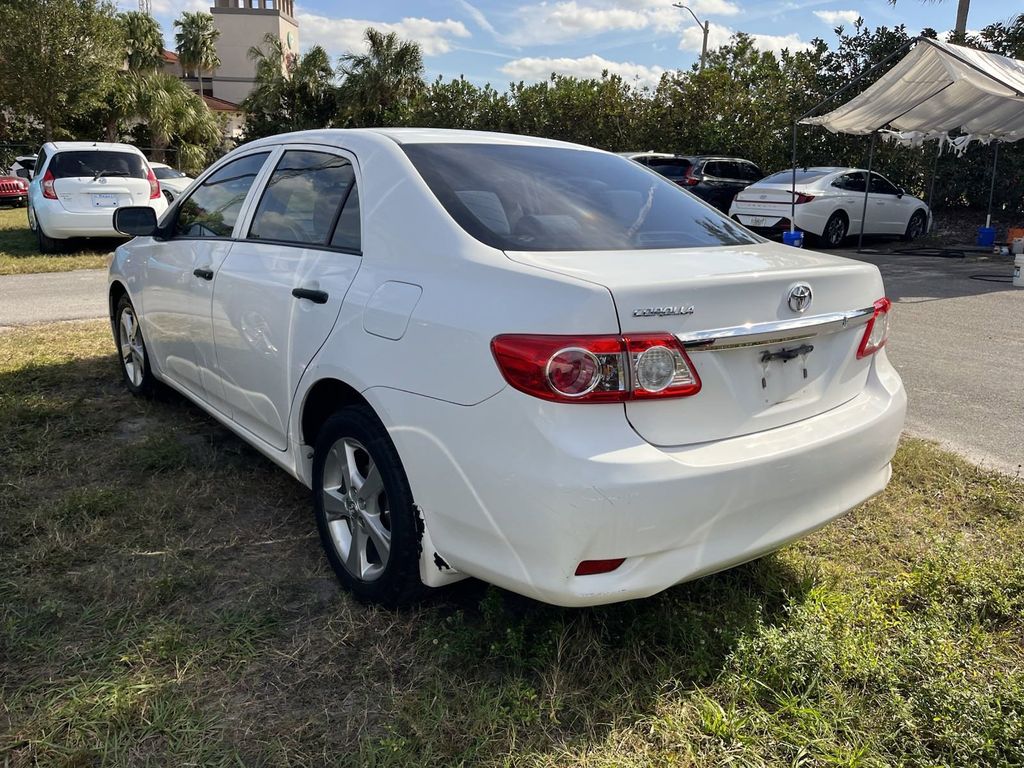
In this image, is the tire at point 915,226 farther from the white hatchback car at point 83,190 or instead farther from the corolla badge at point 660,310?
the corolla badge at point 660,310

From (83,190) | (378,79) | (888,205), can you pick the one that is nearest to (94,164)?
(83,190)

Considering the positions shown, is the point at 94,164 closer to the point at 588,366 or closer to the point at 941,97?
the point at 588,366

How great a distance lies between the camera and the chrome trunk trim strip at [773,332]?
87.9 inches

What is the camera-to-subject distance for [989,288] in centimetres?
1034

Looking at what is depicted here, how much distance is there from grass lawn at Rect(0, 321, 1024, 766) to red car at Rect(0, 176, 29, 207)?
21.3m

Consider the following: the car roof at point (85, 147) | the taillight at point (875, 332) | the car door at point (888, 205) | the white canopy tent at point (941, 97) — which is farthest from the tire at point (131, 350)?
the car door at point (888, 205)

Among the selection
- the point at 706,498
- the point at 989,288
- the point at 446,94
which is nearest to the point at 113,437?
the point at 706,498

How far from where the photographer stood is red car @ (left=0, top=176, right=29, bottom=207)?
21.1m

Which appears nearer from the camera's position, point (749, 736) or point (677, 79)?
point (749, 736)

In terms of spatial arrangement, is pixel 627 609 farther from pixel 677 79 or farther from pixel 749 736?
pixel 677 79

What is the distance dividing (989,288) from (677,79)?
1444 centimetres

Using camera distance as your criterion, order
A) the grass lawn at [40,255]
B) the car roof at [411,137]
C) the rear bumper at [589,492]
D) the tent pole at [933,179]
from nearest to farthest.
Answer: the rear bumper at [589,492] → the car roof at [411,137] → the grass lawn at [40,255] → the tent pole at [933,179]

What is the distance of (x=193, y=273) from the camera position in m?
3.94

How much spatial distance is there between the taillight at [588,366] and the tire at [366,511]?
0.64 meters
